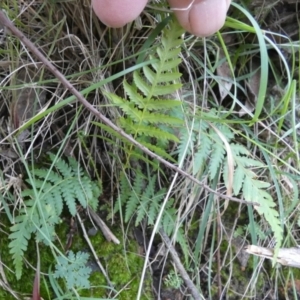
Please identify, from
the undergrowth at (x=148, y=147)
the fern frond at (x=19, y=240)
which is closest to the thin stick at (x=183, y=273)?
the undergrowth at (x=148, y=147)

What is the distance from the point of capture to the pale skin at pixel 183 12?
32.0 inches

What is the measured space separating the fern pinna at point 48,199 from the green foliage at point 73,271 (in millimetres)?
59

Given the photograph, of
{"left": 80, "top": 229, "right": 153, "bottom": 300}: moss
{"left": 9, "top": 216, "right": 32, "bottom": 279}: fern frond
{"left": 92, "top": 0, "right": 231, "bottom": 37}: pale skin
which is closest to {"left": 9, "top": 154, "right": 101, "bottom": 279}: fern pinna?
{"left": 9, "top": 216, "right": 32, "bottom": 279}: fern frond

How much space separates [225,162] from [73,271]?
43 cm

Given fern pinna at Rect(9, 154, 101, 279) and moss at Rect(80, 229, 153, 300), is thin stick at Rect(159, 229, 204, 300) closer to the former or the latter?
moss at Rect(80, 229, 153, 300)

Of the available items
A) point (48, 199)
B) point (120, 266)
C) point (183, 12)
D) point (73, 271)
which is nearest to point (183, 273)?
point (120, 266)

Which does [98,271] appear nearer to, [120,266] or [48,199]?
[120,266]

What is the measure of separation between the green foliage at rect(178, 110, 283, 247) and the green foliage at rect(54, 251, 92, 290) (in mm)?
332

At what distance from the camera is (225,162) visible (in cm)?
114

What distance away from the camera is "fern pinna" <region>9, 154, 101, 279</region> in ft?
3.50

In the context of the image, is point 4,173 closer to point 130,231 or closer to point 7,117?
point 7,117

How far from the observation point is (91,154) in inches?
47.1

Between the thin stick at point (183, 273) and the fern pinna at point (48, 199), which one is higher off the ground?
the fern pinna at point (48, 199)

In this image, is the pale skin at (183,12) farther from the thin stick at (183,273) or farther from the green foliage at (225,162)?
the thin stick at (183,273)
